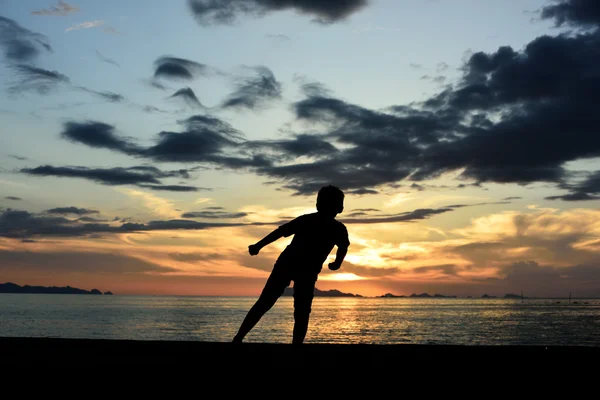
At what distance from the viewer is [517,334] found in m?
69.1

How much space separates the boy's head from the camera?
588cm

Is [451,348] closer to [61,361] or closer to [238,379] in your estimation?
[238,379]

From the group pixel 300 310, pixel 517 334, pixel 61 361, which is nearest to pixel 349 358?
pixel 300 310

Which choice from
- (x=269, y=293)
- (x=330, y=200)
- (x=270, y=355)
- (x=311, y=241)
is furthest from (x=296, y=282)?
(x=270, y=355)

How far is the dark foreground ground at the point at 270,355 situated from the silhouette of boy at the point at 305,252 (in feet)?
1.46

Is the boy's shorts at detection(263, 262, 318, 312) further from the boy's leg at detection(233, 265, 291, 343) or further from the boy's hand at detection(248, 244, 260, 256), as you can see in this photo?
the boy's hand at detection(248, 244, 260, 256)

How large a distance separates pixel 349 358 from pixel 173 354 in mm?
1546

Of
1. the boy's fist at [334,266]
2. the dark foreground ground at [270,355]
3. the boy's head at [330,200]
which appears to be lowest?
the dark foreground ground at [270,355]

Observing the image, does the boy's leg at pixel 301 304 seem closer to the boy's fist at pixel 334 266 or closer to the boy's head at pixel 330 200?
the boy's fist at pixel 334 266

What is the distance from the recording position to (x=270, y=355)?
185 inches

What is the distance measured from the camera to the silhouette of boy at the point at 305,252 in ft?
19.2

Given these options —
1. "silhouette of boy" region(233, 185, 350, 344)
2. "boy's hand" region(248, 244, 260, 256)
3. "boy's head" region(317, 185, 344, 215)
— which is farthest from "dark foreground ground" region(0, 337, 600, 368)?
"boy's head" region(317, 185, 344, 215)

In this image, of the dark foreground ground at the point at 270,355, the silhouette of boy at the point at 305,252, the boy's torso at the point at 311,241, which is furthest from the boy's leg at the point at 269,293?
the dark foreground ground at the point at 270,355

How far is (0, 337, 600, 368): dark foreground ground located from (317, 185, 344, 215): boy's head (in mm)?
1402
